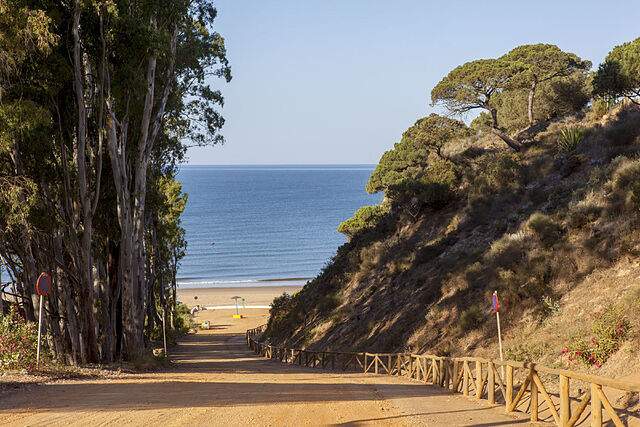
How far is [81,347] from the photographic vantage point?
60.8 ft

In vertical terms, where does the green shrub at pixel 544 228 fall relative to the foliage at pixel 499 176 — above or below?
below

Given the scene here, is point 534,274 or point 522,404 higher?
point 534,274

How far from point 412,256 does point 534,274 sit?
11134mm

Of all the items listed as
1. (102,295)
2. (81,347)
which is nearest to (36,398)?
(81,347)

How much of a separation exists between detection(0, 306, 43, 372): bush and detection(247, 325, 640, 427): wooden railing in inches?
397

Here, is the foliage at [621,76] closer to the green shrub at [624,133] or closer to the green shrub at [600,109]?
the green shrub at [600,109]

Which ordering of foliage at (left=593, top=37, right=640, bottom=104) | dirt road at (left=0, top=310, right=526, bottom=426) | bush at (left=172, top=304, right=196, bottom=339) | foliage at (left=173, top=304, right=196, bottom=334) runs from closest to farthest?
dirt road at (left=0, top=310, right=526, bottom=426) < foliage at (left=593, top=37, right=640, bottom=104) < bush at (left=172, top=304, right=196, bottom=339) < foliage at (left=173, top=304, right=196, bottom=334)

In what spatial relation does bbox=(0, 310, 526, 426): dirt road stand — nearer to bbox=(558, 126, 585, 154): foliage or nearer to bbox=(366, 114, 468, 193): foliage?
bbox=(558, 126, 585, 154): foliage

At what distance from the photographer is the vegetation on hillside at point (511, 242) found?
17.3 m

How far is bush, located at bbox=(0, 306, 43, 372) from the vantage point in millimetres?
13258

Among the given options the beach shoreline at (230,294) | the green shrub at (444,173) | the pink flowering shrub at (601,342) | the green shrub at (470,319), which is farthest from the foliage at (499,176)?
the beach shoreline at (230,294)

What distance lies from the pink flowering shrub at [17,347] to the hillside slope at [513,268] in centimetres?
1276

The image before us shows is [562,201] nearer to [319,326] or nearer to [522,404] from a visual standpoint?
[319,326]

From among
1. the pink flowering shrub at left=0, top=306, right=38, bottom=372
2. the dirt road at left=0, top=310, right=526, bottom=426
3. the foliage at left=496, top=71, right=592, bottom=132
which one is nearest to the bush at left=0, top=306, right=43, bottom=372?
the pink flowering shrub at left=0, top=306, right=38, bottom=372
